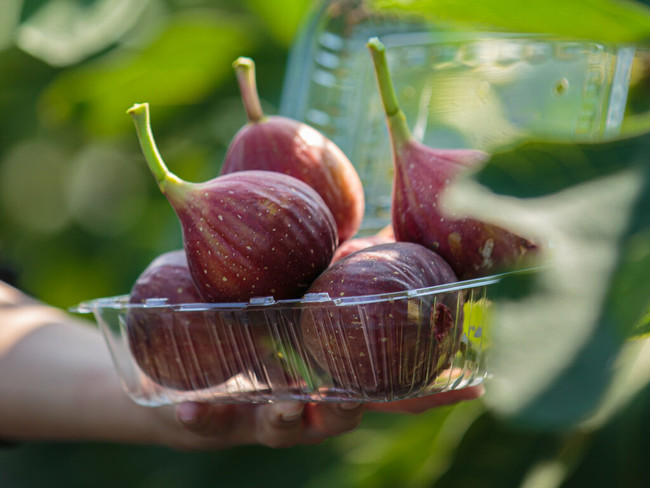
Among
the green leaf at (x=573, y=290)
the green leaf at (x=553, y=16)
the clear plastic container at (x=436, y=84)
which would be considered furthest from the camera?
the clear plastic container at (x=436, y=84)

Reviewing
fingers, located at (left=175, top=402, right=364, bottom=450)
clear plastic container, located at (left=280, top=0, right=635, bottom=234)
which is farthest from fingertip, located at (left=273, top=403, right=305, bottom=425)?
clear plastic container, located at (left=280, top=0, right=635, bottom=234)

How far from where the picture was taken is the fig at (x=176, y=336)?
0.40 metres

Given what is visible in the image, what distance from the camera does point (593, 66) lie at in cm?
58

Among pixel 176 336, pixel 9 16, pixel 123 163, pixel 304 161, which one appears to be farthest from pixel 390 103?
pixel 123 163

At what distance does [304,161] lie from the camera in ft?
1.46

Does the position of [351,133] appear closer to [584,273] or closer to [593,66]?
[593,66]

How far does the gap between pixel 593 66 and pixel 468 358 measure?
340 millimetres

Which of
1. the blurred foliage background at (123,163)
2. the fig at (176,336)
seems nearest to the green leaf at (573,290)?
the fig at (176,336)

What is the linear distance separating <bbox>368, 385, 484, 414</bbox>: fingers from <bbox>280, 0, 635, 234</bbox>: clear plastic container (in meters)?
0.18

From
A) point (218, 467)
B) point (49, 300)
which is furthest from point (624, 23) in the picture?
point (49, 300)

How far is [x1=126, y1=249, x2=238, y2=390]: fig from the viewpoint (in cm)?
40

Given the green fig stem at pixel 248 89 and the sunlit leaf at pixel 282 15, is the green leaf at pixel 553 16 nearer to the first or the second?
the green fig stem at pixel 248 89

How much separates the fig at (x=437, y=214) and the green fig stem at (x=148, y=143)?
0.14 metres

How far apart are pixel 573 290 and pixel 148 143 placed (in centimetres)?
31
